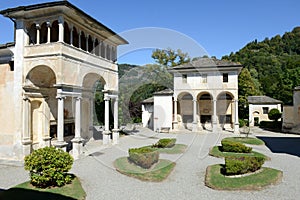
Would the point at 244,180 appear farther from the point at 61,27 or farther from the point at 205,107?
the point at 205,107

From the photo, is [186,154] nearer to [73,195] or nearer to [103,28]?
[73,195]

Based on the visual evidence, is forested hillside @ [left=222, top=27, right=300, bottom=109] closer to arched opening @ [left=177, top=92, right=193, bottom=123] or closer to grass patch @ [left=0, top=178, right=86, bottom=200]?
arched opening @ [left=177, top=92, right=193, bottom=123]

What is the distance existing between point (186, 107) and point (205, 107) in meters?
2.66

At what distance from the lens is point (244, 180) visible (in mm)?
9562

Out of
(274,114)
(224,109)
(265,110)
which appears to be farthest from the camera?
(265,110)

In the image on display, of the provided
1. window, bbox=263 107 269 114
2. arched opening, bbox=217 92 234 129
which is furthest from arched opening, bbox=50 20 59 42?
window, bbox=263 107 269 114

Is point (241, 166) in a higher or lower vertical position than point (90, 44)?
lower

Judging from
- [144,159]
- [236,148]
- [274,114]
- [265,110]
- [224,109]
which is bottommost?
[236,148]

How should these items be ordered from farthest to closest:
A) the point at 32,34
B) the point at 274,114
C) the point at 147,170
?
the point at 274,114
the point at 32,34
the point at 147,170

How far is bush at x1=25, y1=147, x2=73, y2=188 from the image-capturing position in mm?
8805

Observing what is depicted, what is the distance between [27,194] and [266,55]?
3091 inches

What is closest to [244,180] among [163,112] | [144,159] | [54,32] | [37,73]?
[144,159]

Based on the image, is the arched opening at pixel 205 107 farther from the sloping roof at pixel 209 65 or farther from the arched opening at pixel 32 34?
the arched opening at pixel 32 34

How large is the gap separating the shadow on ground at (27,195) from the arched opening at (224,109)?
27.0 meters
